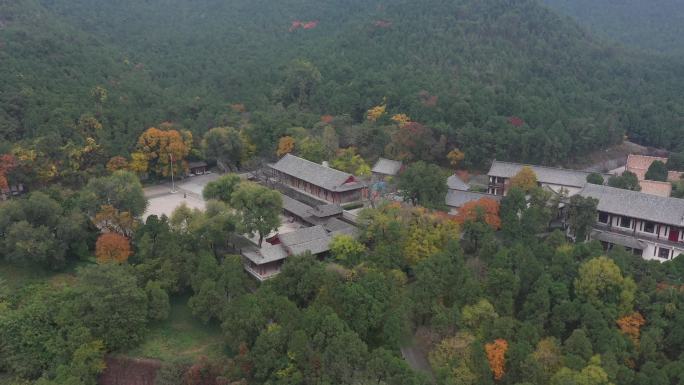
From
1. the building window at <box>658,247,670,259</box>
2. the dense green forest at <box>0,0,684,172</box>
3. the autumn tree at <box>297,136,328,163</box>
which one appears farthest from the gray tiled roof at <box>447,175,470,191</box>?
the building window at <box>658,247,670,259</box>

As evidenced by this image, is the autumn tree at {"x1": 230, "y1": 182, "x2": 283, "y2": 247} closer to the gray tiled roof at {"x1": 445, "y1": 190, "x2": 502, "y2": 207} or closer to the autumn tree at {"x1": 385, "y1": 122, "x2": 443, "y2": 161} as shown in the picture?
the gray tiled roof at {"x1": 445, "y1": 190, "x2": 502, "y2": 207}

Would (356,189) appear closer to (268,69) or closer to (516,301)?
(516,301)

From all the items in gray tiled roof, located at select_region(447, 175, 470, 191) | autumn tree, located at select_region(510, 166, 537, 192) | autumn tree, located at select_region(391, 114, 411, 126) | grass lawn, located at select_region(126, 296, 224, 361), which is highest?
autumn tree, located at select_region(391, 114, 411, 126)

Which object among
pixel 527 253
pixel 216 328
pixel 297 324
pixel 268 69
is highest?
pixel 268 69

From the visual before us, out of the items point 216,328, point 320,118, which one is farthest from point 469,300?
point 320,118

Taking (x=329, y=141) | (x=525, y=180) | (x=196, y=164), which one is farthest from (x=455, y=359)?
(x=196, y=164)

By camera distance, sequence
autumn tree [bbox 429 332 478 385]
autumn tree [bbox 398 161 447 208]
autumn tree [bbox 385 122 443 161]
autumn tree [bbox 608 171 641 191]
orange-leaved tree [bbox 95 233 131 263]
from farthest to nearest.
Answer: autumn tree [bbox 385 122 443 161] < autumn tree [bbox 608 171 641 191] < autumn tree [bbox 398 161 447 208] < orange-leaved tree [bbox 95 233 131 263] < autumn tree [bbox 429 332 478 385]

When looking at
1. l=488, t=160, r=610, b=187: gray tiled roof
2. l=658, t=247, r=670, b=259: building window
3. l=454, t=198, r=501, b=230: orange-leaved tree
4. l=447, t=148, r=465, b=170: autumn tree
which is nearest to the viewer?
l=658, t=247, r=670, b=259: building window
